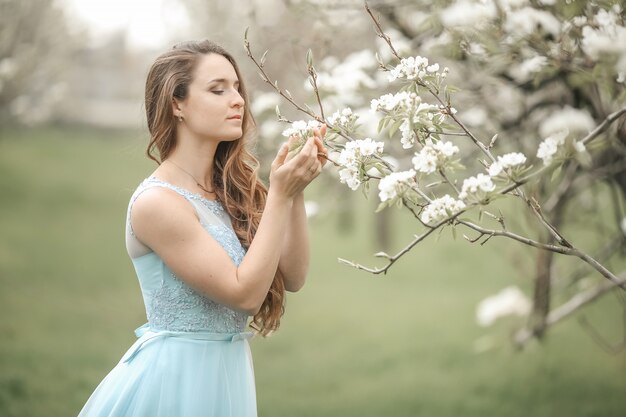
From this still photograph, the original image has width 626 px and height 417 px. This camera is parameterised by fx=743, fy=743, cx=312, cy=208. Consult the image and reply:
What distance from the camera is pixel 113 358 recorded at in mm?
6082

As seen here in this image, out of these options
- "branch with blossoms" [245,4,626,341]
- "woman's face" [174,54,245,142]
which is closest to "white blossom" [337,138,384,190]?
"branch with blossoms" [245,4,626,341]

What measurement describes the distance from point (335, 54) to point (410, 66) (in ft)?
13.2

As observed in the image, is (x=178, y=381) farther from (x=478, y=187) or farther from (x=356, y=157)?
(x=478, y=187)

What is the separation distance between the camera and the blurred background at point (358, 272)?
148 inches

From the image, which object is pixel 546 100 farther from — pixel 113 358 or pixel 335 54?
pixel 113 358

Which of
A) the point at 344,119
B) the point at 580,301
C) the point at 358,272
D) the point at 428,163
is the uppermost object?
the point at 344,119

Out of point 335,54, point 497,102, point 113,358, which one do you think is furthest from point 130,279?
point 497,102

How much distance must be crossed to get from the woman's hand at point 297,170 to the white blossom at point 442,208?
34 cm

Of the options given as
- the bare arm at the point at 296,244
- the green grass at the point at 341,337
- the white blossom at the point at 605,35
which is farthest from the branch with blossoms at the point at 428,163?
the green grass at the point at 341,337

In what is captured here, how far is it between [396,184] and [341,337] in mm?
5392

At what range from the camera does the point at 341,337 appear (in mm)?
7121

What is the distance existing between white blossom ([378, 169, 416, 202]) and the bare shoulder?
54 centimetres

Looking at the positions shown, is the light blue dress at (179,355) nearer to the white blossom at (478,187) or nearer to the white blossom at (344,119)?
the white blossom at (344,119)

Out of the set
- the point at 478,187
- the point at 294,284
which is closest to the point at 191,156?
the point at 294,284
